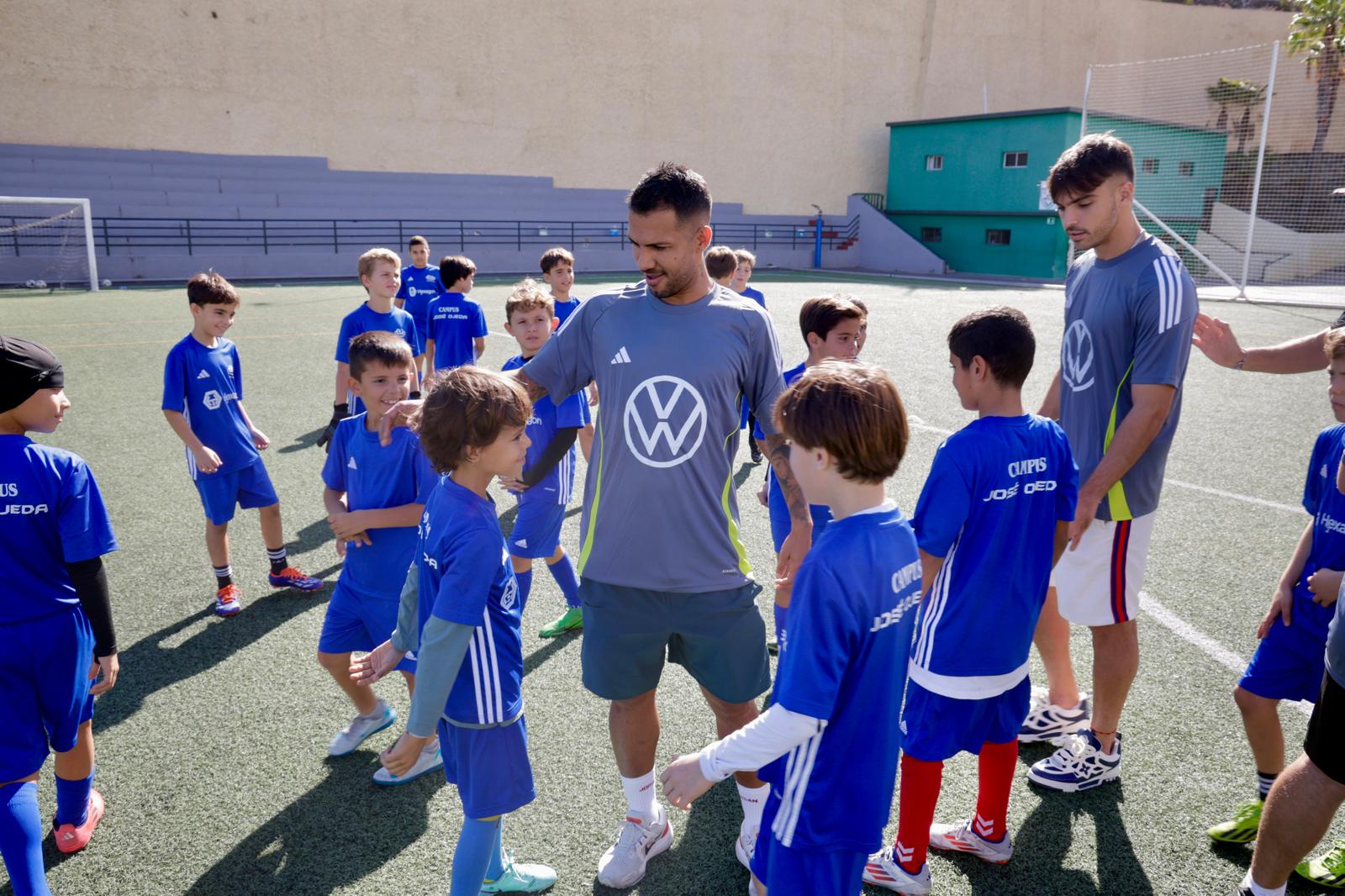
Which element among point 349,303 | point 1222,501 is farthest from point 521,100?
point 1222,501

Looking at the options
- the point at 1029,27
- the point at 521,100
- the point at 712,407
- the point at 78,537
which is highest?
the point at 1029,27

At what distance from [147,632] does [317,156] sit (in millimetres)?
27122

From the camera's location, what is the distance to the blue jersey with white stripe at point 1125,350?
2.90 metres

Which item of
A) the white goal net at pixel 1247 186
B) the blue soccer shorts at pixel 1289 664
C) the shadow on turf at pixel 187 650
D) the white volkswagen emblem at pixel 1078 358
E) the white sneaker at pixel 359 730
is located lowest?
the shadow on turf at pixel 187 650

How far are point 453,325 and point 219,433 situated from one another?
235 centimetres

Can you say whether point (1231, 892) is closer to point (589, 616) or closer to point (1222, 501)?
point (589, 616)

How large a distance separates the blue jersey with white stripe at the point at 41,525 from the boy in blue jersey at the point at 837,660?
6.35 feet

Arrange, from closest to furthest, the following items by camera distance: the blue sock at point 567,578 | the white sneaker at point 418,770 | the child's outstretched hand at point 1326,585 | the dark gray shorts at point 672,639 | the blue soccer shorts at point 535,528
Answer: the child's outstretched hand at point 1326,585
the dark gray shorts at point 672,639
the white sneaker at point 418,770
the blue soccer shorts at point 535,528
the blue sock at point 567,578

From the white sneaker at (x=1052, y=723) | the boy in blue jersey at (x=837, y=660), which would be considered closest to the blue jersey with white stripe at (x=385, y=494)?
the boy in blue jersey at (x=837, y=660)

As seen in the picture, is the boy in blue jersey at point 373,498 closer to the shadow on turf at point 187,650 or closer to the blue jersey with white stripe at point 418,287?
the shadow on turf at point 187,650

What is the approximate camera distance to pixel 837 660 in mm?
1760

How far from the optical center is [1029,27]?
39719mm

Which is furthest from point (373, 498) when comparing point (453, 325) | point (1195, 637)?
point (1195, 637)

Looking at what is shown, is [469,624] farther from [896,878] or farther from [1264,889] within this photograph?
[1264,889]
